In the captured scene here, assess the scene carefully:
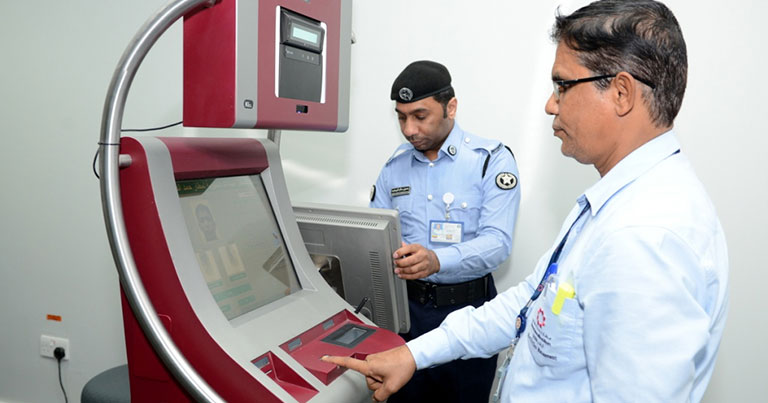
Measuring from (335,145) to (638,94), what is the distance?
180 cm

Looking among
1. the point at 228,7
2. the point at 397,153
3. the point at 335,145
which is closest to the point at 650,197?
the point at 228,7

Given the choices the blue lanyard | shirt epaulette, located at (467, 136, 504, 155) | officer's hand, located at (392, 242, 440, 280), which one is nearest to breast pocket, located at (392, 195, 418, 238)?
shirt epaulette, located at (467, 136, 504, 155)

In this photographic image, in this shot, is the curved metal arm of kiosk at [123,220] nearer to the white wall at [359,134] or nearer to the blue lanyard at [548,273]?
the blue lanyard at [548,273]

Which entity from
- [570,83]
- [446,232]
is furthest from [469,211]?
[570,83]

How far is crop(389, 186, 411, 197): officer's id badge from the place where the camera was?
85.4 inches

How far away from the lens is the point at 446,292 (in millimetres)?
2008

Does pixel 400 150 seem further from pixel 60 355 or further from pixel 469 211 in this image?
pixel 60 355

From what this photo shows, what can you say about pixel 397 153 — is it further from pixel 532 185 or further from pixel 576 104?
pixel 576 104

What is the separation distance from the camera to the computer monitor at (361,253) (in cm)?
142

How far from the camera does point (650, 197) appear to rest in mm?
847

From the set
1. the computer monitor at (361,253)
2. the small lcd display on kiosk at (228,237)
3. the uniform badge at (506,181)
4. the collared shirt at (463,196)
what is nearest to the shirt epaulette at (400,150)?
the collared shirt at (463,196)

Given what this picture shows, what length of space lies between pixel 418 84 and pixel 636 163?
119 centimetres

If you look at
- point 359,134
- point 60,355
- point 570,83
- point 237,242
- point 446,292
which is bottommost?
point 60,355

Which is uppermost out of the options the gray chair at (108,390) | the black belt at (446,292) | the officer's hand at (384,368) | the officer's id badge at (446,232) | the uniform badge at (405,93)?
the uniform badge at (405,93)
